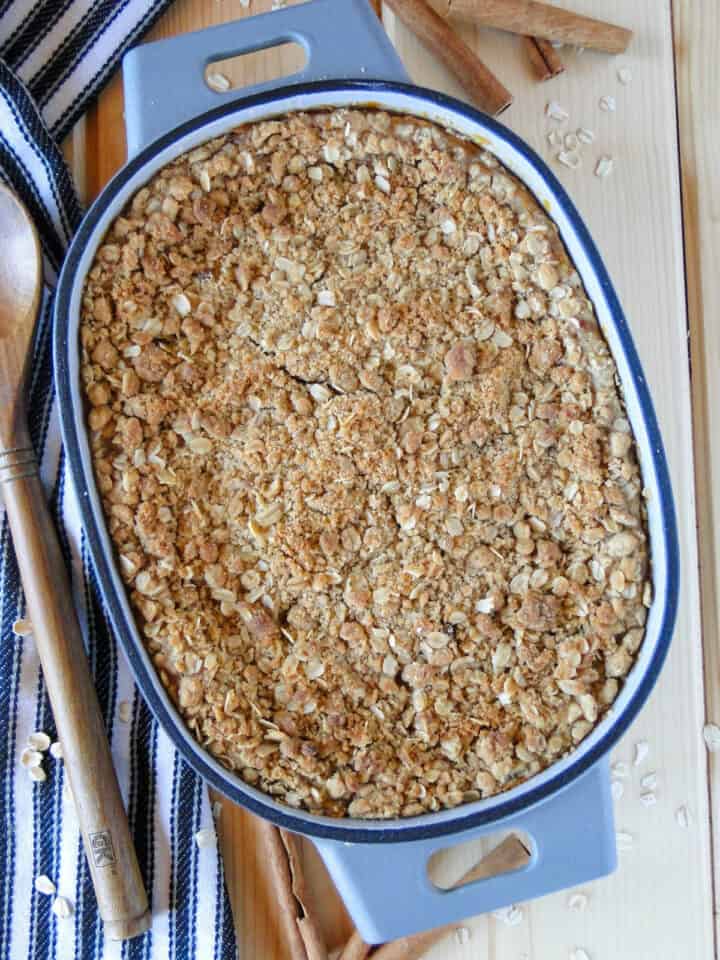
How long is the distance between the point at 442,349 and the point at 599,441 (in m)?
0.18

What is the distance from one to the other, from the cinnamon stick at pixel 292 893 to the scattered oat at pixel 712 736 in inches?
19.3

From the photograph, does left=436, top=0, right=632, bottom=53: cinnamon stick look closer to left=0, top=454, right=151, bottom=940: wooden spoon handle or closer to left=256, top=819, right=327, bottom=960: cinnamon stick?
left=0, top=454, right=151, bottom=940: wooden spoon handle

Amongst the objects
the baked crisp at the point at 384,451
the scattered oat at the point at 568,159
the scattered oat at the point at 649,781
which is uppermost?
the scattered oat at the point at 568,159

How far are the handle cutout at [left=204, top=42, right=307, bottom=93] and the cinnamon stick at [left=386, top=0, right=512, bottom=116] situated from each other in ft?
0.40

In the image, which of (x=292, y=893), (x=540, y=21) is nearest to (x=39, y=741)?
(x=292, y=893)

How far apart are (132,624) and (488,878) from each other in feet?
1.41

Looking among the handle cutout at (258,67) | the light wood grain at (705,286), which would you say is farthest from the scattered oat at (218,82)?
the light wood grain at (705,286)

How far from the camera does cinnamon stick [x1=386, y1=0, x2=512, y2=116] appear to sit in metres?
1.16

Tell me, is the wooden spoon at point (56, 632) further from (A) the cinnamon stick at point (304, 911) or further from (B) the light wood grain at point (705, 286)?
(B) the light wood grain at point (705, 286)

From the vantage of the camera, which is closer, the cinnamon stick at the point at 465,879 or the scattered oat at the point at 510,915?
the cinnamon stick at the point at 465,879

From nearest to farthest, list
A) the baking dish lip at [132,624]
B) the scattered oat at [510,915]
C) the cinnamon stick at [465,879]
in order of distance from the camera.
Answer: the baking dish lip at [132,624] < the cinnamon stick at [465,879] < the scattered oat at [510,915]

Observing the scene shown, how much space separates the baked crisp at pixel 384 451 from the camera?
1.01 m

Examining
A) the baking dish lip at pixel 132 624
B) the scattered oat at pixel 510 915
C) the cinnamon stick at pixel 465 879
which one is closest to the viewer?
the baking dish lip at pixel 132 624

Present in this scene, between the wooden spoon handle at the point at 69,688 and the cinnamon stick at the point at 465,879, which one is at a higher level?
the wooden spoon handle at the point at 69,688
